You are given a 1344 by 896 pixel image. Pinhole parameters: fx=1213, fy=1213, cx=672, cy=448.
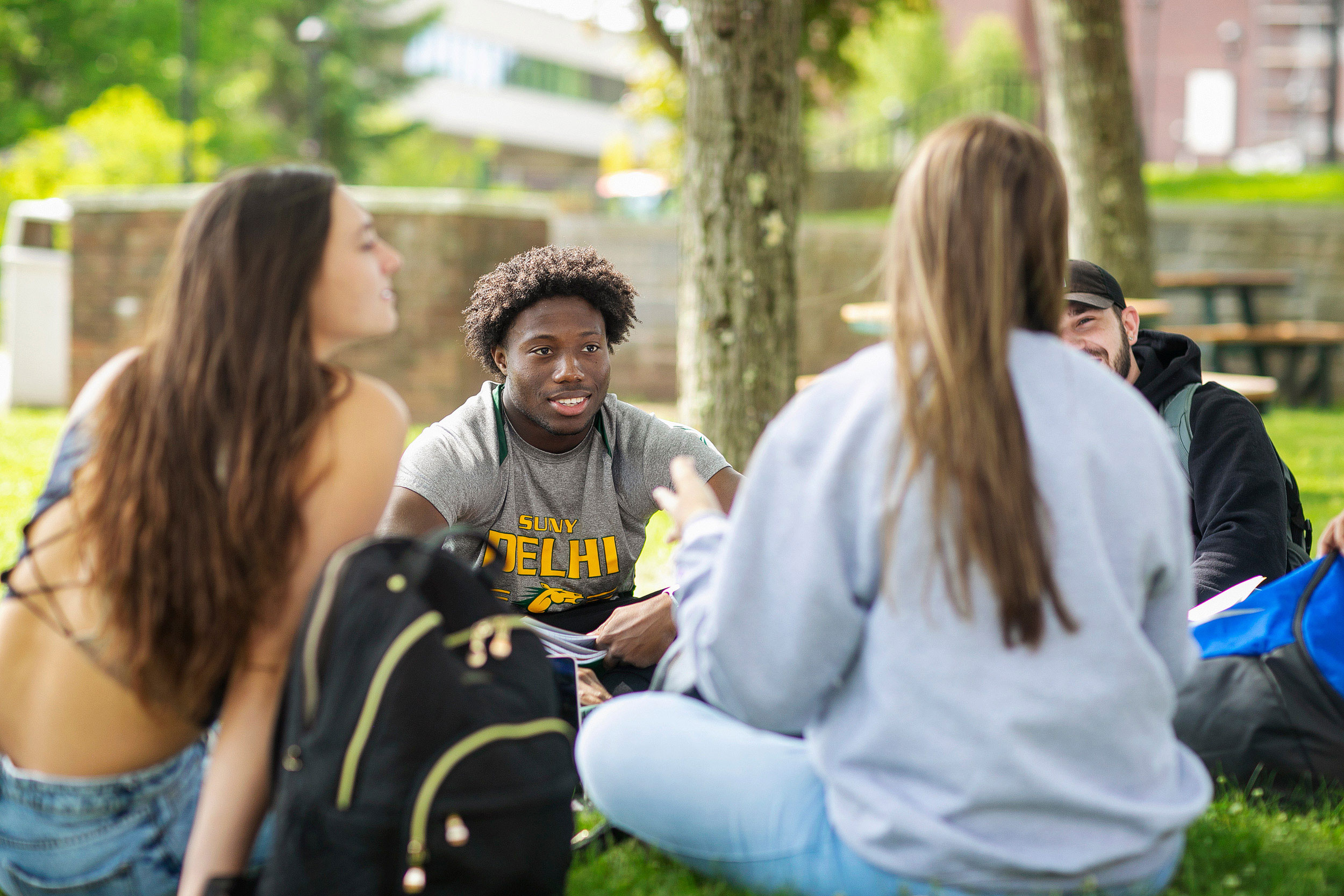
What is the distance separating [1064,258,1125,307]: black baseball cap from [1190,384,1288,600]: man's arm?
1.29 feet

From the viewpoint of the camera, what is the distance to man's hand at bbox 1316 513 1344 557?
2.49 metres

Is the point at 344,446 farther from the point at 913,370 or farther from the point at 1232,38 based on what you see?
the point at 1232,38

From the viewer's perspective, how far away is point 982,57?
30.9 m

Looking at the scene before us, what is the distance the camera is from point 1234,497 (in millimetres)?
3148

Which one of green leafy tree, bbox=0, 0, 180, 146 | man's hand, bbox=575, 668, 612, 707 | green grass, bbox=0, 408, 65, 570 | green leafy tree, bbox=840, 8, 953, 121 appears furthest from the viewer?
green leafy tree, bbox=840, 8, 953, 121

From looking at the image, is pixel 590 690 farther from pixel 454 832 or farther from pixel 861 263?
pixel 861 263

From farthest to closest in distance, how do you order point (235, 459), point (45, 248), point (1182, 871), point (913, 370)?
point (45, 248) < point (1182, 871) < point (235, 459) < point (913, 370)

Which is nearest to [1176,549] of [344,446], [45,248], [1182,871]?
[1182,871]

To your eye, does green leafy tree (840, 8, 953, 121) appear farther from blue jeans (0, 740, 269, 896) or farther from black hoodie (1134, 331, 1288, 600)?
blue jeans (0, 740, 269, 896)

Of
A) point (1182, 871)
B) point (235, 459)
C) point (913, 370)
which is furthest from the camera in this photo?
point (1182, 871)

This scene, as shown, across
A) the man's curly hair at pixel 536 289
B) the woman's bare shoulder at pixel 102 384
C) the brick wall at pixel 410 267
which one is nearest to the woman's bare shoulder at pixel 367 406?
the woman's bare shoulder at pixel 102 384

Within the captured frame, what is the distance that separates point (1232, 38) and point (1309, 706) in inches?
1571

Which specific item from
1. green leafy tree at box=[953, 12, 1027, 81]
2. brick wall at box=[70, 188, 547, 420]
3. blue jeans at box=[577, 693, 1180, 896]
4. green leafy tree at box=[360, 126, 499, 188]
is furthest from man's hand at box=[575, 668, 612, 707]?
green leafy tree at box=[360, 126, 499, 188]

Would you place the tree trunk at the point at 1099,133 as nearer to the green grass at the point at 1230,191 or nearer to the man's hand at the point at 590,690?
the green grass at the point at 1230,191
